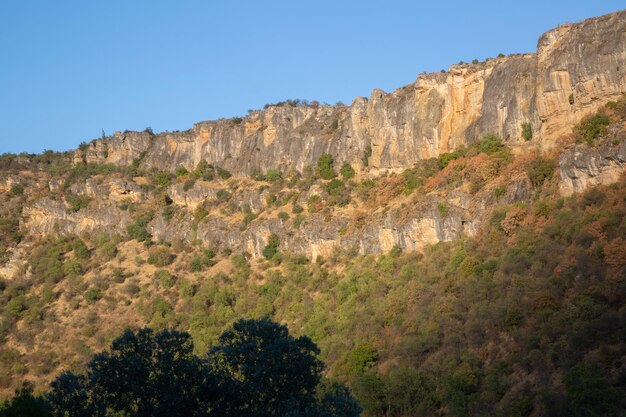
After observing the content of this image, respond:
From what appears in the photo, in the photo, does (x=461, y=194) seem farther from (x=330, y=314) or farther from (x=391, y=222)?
(x=330, y=314)

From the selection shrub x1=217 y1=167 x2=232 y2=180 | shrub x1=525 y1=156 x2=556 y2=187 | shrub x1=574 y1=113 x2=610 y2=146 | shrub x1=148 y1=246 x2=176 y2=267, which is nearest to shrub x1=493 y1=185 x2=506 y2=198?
shrub x1=525 y1=156 x2=556 y2=187

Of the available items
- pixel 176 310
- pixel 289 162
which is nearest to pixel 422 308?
pixel 176 310

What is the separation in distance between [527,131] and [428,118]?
29.6 feet

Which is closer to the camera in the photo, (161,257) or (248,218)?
(161,257)

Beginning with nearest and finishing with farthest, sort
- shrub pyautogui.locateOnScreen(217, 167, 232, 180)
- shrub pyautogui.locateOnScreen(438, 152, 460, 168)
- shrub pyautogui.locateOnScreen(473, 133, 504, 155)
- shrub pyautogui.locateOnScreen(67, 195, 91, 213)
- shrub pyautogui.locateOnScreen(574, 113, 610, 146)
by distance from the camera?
1. shrub pyautogui.locateOnScreen(574, 113, 610, 146)
2. shrub pyautogui.locateOnScreen(473, 133, 504, 155)
3. shrub pyautogui.locateOnScreen(438, 152, 460, 168)
4. shrub pyautogui.locateOnScreen(67, 195, 91, 213)
5. shrub pyautogui.locateOnScreen(217, 167, 232, 180)

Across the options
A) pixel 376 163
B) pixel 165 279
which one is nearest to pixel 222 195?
pixel 165 279

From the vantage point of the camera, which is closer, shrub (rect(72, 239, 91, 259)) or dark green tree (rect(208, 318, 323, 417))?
dark green tree (rect(208, 318, 323, 417))

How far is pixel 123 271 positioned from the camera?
74375 mm

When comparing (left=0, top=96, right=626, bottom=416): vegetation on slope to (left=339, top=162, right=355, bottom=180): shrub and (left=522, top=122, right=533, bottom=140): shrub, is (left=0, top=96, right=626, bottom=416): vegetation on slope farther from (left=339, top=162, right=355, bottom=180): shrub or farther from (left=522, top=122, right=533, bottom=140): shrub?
(left=522, top=122, right=533, bottom=140): shrub

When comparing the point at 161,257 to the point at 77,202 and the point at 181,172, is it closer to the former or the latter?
the point at 77,202

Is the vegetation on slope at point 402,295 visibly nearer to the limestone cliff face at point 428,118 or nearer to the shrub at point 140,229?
the shrub at point 140,229

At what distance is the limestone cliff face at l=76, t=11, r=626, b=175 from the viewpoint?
186 ft

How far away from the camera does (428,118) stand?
67.7 meters

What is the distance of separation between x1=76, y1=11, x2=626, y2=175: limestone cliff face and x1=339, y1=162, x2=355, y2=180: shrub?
1.90ft
